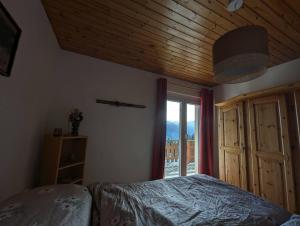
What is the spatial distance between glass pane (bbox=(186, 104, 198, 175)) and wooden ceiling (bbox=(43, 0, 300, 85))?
128 cm

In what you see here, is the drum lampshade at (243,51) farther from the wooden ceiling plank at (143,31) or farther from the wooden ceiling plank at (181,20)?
the wooden ceiling plank at (143,31)

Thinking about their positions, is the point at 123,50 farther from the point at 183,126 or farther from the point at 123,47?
the point at 183,126

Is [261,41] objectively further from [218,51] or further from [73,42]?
[73,42]

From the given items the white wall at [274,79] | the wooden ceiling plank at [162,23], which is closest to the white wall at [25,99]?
the wooden ceiling plank at [162,23]

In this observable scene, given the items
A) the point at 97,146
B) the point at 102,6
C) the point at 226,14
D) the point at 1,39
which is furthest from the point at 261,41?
the point at 97,146

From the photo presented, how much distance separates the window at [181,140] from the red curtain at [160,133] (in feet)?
0.99

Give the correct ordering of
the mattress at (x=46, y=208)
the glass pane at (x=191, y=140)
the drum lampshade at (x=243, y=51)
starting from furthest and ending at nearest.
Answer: the glass pane at (x=191, y=140)
the drum lampshade at (x=243, y=51)
the mattress at (x=46, y=208)

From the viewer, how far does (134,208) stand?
1103mm

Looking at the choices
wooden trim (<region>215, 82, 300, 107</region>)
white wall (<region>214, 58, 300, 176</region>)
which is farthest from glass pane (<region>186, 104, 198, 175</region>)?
wooden trim (<region>215, 82, 300, 107</region>)

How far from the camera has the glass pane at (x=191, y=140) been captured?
3.40m

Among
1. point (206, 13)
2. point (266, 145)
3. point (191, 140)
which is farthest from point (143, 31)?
point (191, 140)

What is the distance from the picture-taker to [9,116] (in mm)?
1143

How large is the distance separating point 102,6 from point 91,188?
169 cm

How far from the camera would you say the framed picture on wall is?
0.95 m
